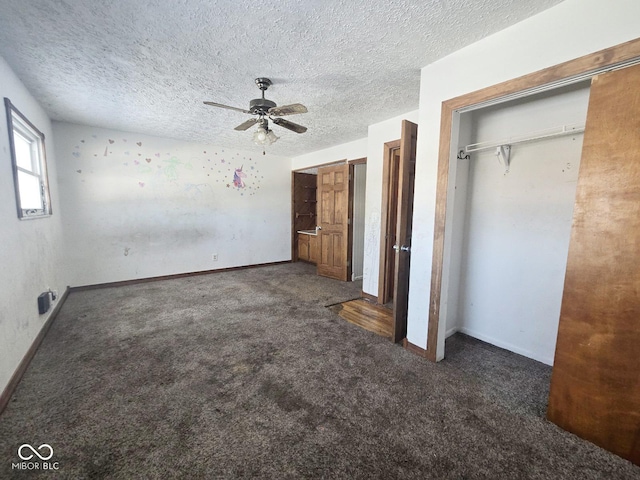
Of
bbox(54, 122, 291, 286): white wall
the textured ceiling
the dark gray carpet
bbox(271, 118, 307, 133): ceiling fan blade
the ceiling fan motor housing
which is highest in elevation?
the textured ceiling

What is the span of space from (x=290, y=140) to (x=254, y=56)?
2.40 metres

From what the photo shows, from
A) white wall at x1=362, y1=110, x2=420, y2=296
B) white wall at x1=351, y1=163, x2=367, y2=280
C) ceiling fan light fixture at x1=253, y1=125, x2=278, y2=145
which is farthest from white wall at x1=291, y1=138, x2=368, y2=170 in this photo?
ceiling fan light fixture at x1=253, y1=125, x2=278, y2=145

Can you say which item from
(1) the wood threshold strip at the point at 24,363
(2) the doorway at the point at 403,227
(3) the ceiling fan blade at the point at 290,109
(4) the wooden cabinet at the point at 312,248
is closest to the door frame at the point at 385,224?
(2) the doorway at the point at 403,227

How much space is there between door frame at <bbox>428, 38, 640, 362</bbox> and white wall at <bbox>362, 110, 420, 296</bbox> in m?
1.41

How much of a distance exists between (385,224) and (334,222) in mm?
1374

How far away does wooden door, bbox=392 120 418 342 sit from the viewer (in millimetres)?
2299

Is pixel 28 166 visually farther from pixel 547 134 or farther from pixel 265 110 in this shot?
pixel 547 134

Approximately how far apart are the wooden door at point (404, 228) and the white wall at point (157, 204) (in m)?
3.62

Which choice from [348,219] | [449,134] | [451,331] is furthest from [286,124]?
[451,331]

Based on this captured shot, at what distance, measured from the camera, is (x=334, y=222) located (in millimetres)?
4734

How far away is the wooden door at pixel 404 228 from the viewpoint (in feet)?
7.54

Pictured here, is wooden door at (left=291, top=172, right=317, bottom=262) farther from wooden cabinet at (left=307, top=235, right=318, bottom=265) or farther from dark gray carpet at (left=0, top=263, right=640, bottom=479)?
dark gray carpet at (left=0, top=263, right=640, bottom=479)

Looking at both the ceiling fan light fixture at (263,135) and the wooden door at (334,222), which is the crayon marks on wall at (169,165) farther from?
the ceiling fan light fixture at (263,135)

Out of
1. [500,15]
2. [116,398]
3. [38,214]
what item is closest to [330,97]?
[500,15]
